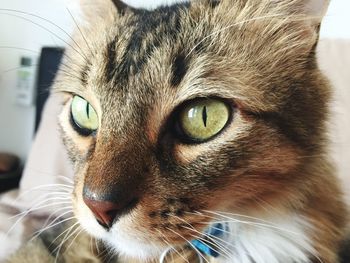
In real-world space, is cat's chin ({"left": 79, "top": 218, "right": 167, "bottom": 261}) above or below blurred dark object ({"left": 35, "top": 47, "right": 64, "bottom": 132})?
below

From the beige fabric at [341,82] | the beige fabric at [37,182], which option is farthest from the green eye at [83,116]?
the beige fabric at [341,82]

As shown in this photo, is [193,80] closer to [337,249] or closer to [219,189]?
[219,189]

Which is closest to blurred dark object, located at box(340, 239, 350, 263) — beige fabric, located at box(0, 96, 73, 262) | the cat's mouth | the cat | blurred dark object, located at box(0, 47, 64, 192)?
the cat

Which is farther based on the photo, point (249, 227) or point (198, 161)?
point (249, 227)

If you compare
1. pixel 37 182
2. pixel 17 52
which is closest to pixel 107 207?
pixel 37 182

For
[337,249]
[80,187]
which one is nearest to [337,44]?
[337,249]

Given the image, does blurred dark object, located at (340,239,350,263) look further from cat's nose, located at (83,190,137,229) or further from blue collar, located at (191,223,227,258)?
cat's nose, located at (83,190,137,229)
